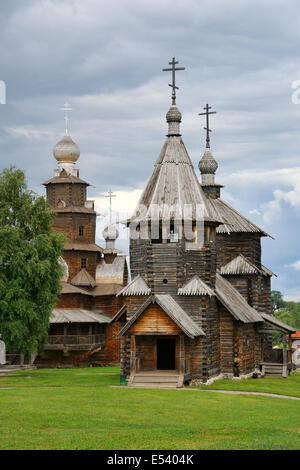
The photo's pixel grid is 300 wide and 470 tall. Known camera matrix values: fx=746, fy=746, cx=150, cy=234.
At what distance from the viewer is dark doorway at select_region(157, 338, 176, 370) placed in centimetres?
3764

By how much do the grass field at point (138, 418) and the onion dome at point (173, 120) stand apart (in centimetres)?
1342

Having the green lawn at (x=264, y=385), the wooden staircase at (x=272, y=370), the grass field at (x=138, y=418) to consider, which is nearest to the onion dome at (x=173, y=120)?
the green lawn at (x=264, y=385)

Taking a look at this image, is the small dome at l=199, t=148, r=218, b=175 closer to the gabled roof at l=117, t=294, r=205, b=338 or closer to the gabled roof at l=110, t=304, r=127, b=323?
the gabled roof at l=110, t=304, r=127, b=323

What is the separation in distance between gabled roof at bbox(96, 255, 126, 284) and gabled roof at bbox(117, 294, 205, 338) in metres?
19.5

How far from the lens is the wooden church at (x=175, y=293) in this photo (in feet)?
113

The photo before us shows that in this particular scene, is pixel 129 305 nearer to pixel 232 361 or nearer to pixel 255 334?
pixel 232 361

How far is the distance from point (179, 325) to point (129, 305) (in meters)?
3.84

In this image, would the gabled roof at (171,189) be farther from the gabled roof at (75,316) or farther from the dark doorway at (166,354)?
the gabled roof at (75,316)

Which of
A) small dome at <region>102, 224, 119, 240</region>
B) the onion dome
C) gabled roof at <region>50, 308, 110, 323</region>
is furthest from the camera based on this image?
small dome at <region>102, 224, 119, 240</region>

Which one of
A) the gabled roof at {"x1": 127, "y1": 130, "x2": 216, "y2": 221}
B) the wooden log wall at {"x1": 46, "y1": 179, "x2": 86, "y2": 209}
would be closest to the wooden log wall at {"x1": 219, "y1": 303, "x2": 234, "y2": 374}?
the gabled roof at {"x1": 127, "y1": 130, "x2": 216, "y2": 221}

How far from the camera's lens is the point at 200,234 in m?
36.6

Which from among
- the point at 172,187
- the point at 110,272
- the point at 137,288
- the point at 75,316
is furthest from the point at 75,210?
the point at 137,288

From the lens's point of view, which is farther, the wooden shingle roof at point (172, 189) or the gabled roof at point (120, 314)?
the gabled roof at point (120, 314)
